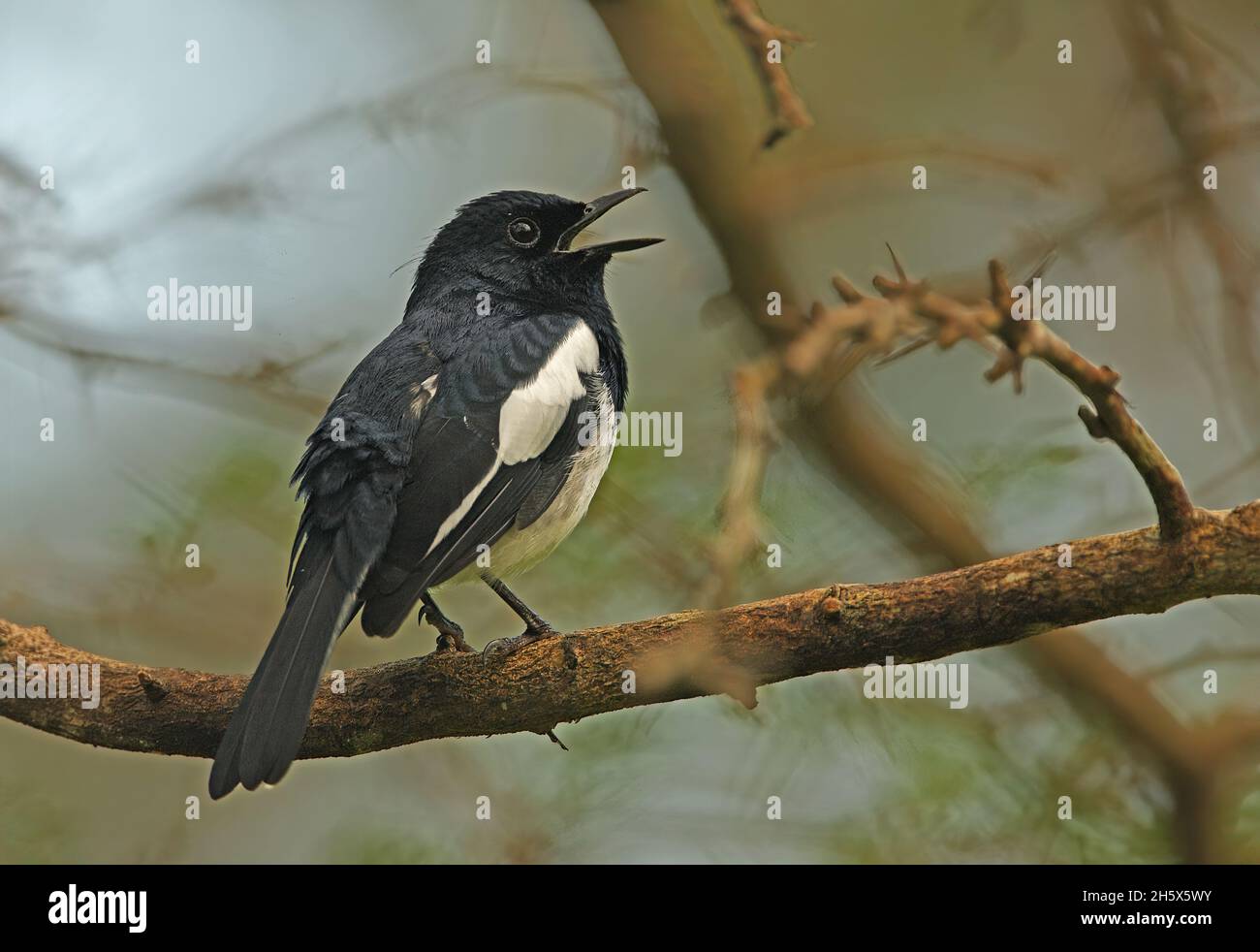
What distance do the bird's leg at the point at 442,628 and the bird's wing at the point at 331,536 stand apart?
323 mm

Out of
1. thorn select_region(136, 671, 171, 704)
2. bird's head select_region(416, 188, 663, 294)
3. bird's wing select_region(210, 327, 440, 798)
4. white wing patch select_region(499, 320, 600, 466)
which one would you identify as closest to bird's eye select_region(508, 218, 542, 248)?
bird's head select_region(416, 188, 663, 294)

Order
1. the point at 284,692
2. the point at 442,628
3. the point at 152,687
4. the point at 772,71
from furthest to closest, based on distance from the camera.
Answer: the point at 442,628, the point at 152,687, the point at 284,692, the point at 772,71

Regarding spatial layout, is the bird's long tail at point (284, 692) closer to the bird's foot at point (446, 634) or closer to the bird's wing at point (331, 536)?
the bird's wing at point (331, 536)

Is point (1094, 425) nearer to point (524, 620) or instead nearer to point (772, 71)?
point (772, 71)

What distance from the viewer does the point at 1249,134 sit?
496 cm

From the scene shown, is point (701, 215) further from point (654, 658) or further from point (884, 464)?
point (654, 658)

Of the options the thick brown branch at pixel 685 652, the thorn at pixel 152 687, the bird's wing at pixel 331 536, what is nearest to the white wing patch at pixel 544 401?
the bird's wing at pixel 331 536

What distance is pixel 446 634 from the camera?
358 centimetres

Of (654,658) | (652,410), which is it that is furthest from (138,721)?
(652,410)

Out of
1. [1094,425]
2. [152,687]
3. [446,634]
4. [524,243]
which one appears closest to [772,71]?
[1094,425]

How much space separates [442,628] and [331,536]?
0.45m

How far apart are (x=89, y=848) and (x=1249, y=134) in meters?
5.19

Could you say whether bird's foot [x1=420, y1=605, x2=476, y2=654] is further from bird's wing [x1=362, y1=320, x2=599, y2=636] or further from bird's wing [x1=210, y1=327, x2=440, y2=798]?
bird's wing [x1=210, y1=327, x2=440, y2=798]

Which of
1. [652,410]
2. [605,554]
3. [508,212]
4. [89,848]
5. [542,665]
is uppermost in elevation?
[508,212]
